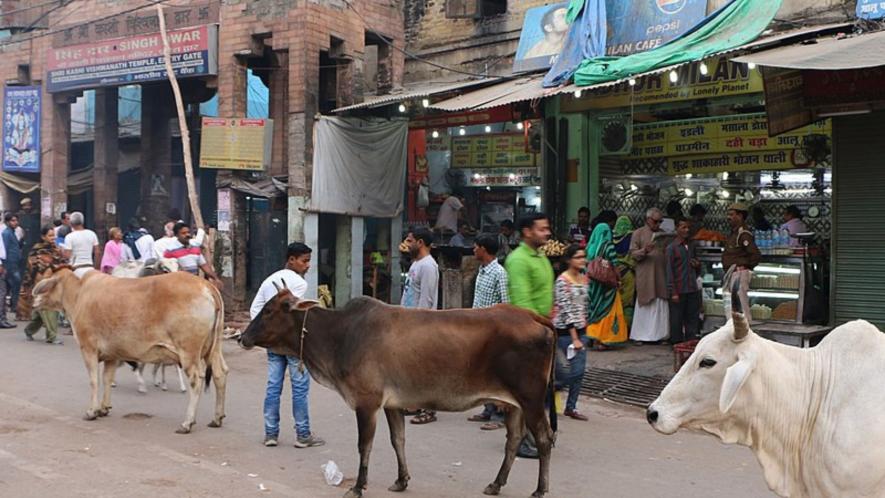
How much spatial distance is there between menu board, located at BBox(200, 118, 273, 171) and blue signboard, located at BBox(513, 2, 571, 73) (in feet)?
15.0

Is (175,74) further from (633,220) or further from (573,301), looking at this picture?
(573,301)

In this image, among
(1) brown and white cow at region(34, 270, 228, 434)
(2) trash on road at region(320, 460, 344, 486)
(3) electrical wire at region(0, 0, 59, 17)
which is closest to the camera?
(2) trash on road at region(320, 460, 344, 486)

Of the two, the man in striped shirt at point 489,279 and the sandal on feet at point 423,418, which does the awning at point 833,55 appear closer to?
the man in striped shirt at point 489,279

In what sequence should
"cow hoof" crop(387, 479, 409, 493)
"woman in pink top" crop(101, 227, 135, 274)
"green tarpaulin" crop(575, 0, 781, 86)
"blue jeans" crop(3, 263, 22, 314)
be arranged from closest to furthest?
"cow hoof" crop(387, 479, 409, 493) → "green tarpaulin" crop(575, 0, 781, 86) → "woman in pink top" crop(101, 227, 135, 274) → "blue jeans" crop(3, 263, 22, 314)

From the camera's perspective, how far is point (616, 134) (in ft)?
45.3

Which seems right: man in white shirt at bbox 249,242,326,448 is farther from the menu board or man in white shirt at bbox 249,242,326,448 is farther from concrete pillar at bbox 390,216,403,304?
concrete pillar at bbox 390,216,403,304

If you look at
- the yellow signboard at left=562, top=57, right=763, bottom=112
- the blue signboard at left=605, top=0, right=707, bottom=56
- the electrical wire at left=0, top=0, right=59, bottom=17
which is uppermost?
the electrical wire at left=0, top=0, right=59, bottom=17

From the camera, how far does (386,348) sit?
5809 millimetres

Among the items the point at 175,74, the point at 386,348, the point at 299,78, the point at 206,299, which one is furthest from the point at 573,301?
the point at 175,74

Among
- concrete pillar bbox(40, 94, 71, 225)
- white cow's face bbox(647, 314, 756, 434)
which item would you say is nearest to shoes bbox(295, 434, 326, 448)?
white cow's face bbox(647, 314, 756, 434)

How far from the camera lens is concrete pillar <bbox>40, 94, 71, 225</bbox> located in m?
18.5

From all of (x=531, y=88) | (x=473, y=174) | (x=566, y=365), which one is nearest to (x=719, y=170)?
(x=531, y=88)

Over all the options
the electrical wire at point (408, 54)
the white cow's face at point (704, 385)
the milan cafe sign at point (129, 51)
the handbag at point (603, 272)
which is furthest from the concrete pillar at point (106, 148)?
the white cow's face at point (704, 385)

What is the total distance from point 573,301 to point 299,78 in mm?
8648
